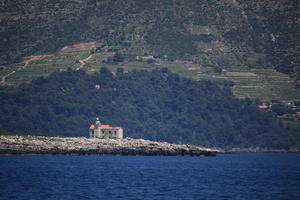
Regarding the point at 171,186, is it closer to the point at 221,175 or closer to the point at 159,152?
the point at 221,175

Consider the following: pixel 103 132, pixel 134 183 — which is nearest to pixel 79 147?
pixel 103 132

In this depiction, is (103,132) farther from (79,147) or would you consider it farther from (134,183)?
(134,183)

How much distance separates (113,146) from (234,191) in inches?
2450

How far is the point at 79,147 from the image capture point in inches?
4870

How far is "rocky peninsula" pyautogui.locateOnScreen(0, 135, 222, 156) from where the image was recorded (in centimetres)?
11675

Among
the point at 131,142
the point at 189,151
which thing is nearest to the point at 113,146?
the point at 131,142

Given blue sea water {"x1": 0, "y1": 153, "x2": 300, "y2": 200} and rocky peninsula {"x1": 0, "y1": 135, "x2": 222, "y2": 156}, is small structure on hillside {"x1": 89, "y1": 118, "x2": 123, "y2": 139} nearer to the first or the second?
rocky peninsula {"x1": 0, "y1": 135, "x2": 222, "y2": 156}

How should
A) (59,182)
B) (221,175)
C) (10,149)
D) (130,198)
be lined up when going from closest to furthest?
(130,198) < (59,182) < (221,175) < (10,149)

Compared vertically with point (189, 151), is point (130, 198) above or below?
above

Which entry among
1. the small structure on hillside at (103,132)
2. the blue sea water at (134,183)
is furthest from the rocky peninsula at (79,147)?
the small structure on hillside at (103,132)

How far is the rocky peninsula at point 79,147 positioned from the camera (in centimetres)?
11675

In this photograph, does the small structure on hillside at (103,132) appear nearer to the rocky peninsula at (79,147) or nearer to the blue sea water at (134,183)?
the rocky peninsula at (79,147)

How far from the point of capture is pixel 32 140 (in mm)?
119875

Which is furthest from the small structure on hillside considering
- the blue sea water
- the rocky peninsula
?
the blue sea water
